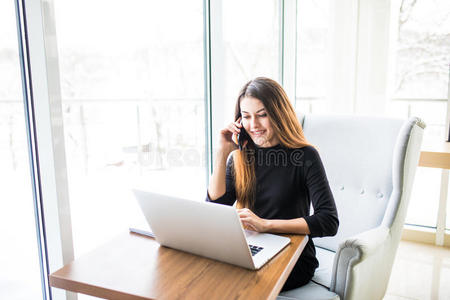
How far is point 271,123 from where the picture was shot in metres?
1.32

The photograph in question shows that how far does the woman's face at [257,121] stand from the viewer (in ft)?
4.33

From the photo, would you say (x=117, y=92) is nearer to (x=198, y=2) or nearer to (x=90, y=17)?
(x=90, y=17)

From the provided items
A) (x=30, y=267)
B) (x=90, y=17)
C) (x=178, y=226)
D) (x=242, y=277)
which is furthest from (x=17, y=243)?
(x=90, y=17)

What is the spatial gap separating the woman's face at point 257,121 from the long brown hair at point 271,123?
0.02m

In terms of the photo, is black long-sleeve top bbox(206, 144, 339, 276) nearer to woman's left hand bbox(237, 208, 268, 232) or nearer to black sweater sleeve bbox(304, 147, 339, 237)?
black sweater sleeve bbox(304, 147, 339, 237)

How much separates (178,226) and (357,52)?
88.3 inches

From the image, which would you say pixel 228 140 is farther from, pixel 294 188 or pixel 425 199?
pixel 425 199

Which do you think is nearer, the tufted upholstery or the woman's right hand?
the tufted upholstery

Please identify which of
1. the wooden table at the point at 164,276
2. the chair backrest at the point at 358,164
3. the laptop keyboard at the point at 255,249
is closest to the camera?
the wooden table at the point at 164,276

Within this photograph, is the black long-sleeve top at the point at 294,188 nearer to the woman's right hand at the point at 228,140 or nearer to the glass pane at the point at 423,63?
the woman's right hand at the point at 228,140

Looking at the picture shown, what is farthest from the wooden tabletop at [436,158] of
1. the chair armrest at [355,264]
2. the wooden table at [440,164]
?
the chair armrest at [355,264]

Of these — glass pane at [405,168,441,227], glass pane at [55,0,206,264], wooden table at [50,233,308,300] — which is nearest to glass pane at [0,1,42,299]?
wooden table at [50,233,308,300]

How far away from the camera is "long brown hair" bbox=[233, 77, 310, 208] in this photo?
1.31m

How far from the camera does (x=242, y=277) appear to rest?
0.90 m
